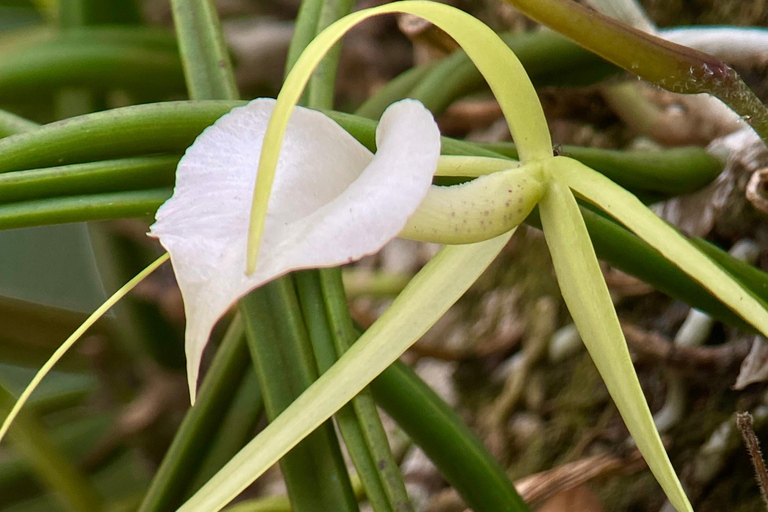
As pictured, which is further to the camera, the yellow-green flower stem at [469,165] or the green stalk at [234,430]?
the green stalk at [234,430]

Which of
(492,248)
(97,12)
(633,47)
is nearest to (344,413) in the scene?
(492,248)

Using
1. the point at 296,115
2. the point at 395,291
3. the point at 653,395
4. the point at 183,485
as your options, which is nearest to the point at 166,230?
the point at 296,115

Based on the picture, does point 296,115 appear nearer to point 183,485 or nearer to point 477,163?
point 477,163

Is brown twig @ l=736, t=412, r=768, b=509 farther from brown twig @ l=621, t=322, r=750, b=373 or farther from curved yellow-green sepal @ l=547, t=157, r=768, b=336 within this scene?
brown twig @ l=621, t=322, r=750, b=373

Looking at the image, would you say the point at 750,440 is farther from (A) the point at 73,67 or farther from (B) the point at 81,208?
(A) the point at 73,67

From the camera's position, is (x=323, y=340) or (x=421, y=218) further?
(x=323, y=340)

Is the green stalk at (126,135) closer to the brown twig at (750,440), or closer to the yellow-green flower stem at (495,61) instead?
the yellow-green flower stem at (495,61)

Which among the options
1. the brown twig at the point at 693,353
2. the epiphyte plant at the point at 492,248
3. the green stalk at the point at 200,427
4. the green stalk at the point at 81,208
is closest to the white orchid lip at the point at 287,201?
the epiphyte plant at the point at 492,248
